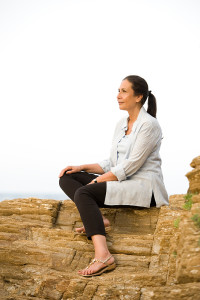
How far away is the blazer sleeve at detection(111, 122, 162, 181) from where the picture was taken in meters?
6.11

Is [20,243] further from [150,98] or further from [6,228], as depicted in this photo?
[150,98]

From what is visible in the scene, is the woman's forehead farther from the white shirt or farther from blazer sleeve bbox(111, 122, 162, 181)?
the white shirt

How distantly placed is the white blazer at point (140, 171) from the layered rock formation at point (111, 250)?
526 millimetres

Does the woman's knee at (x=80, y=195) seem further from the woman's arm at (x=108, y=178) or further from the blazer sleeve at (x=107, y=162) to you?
the blazer sleeve at (x=107, y=162)

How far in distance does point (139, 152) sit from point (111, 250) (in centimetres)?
166

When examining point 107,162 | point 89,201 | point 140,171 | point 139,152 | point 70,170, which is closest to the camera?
point 89,201

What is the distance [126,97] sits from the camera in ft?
21.3

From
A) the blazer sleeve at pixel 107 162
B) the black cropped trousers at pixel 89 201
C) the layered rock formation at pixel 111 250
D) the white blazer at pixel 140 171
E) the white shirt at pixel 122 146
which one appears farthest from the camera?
the blazer sleeve at pixel 107 162

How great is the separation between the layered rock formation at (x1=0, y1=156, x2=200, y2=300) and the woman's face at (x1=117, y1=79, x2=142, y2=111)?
73.8 inches

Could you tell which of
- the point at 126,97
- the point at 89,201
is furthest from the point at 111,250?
the point at 126,97

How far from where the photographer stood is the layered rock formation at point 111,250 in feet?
14.9

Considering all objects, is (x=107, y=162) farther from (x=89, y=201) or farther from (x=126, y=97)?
(x=89, y=201)

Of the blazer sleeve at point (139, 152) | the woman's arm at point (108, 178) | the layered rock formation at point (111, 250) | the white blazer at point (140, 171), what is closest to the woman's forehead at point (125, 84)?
the white blazer at point (140, 171)

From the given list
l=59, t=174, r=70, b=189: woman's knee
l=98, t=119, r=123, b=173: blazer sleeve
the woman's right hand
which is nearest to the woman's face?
l=98, t=119, r=123, b=173: blazer sleeve
